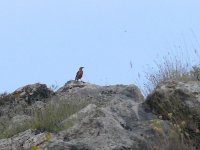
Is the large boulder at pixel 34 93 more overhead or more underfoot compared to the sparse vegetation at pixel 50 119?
more overhead

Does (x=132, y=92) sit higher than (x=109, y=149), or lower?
higher

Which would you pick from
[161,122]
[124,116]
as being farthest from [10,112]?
[161,122]

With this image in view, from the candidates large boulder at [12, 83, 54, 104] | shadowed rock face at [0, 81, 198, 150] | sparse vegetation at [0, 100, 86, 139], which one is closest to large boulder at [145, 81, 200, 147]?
shadowed rock face at [0, 81, 198, 150]

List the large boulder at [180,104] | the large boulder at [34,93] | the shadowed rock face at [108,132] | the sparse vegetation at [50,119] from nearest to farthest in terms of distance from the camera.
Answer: the shadowed rock face at [108,132] < the large boulder at [180,104] < the sparse vegetation at [50,119] < the large boulder at [34,93]

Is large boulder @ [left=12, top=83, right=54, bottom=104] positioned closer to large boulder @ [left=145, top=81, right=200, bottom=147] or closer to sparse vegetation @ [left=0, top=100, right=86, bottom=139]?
sparse vegetation @ [left=0, top=100, right=86, bottom=139]

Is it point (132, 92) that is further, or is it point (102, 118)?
point (132, 92)

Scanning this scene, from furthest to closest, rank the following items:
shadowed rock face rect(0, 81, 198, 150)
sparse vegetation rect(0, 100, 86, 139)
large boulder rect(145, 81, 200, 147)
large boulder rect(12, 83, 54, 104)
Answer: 1. large boulder rect(12, 83, 54, 104)
2. sparse vegetation rect(0, 100, 86, 139)
3. large boulder rect(145, 81, 200, 147)
4. shadowed rock face rect(0, 81, 198, 150)

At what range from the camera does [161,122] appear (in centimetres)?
559

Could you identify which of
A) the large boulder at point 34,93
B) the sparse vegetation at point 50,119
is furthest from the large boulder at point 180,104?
the large boulder at point 34,93

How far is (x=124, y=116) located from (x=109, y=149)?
928 millimetres

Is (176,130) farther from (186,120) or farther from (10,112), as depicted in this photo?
(10,112)

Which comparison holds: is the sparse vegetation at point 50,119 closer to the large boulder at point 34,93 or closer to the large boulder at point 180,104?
the large boulder at point 180,104

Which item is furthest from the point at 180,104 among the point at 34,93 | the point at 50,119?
the point at 34,93

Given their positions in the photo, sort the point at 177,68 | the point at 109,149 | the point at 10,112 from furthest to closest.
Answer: the point at 177,68, the point at 10,112, the point at 109,149
